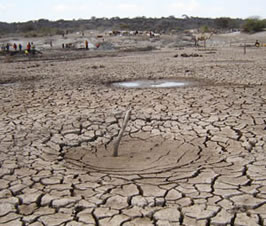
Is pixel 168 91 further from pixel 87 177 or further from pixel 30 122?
pixel 87 177

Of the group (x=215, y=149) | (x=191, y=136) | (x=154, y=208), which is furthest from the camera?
(x=191, y=136)

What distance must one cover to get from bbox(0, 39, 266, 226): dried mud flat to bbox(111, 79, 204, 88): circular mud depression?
75cm

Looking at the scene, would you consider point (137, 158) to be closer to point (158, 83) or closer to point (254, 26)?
point (158, 83)

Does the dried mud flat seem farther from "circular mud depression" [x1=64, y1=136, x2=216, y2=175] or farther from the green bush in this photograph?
the green bush

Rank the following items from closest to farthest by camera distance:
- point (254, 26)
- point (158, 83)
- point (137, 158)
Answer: point (137, 158), point (158, 83), point (254, 26)

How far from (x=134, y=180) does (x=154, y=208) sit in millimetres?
578

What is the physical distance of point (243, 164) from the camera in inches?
144

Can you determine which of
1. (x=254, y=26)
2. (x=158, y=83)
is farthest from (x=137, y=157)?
(x=254, y=26)

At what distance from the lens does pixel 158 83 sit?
8.90m

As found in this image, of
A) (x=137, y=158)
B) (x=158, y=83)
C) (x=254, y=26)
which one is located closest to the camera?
(x=137, y=158)

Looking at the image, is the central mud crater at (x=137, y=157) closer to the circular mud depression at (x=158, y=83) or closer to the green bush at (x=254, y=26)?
the circular mud depression at (x=158, y=83)

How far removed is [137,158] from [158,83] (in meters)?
5.14

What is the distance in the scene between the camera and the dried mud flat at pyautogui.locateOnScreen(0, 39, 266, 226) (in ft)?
9.07

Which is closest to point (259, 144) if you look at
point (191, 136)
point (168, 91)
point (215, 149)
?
point (215, 149)
